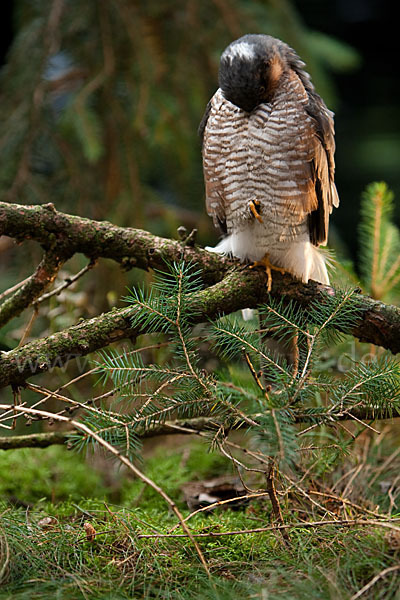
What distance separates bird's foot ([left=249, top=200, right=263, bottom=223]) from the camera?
161 cm

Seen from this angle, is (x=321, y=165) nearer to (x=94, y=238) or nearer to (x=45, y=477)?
(x=94, y=238)

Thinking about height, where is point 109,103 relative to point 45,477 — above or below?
above

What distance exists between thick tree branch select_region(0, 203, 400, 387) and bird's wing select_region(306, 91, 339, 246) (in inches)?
11.0

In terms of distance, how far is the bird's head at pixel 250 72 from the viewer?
1501 mm

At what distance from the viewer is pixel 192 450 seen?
2.07 metres

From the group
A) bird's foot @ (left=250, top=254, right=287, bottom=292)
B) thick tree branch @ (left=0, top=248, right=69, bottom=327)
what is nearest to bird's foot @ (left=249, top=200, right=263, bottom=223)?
bird's foot @ (left=250, top=254, right=287, bottom=292)

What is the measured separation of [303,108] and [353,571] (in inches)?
45.7

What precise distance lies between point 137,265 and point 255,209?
373 millimetres

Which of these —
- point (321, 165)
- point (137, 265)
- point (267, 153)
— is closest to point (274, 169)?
point (267, 153)

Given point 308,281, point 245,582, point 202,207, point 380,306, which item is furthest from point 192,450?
point 202,207

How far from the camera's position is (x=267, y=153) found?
157 cm

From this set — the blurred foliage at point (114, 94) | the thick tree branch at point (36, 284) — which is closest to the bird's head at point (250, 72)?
the thick tree branch at point (36, 284)

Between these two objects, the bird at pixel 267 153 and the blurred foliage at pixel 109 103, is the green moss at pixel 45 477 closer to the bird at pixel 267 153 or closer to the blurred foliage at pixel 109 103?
the blurred foliage at pixel 109 103

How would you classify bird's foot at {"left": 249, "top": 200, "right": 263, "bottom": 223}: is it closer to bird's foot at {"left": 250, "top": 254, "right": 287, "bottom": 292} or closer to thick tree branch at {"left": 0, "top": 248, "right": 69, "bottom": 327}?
bird's foot at {"left": 250, "top": 254, "right": 287, "bottom": 292}
